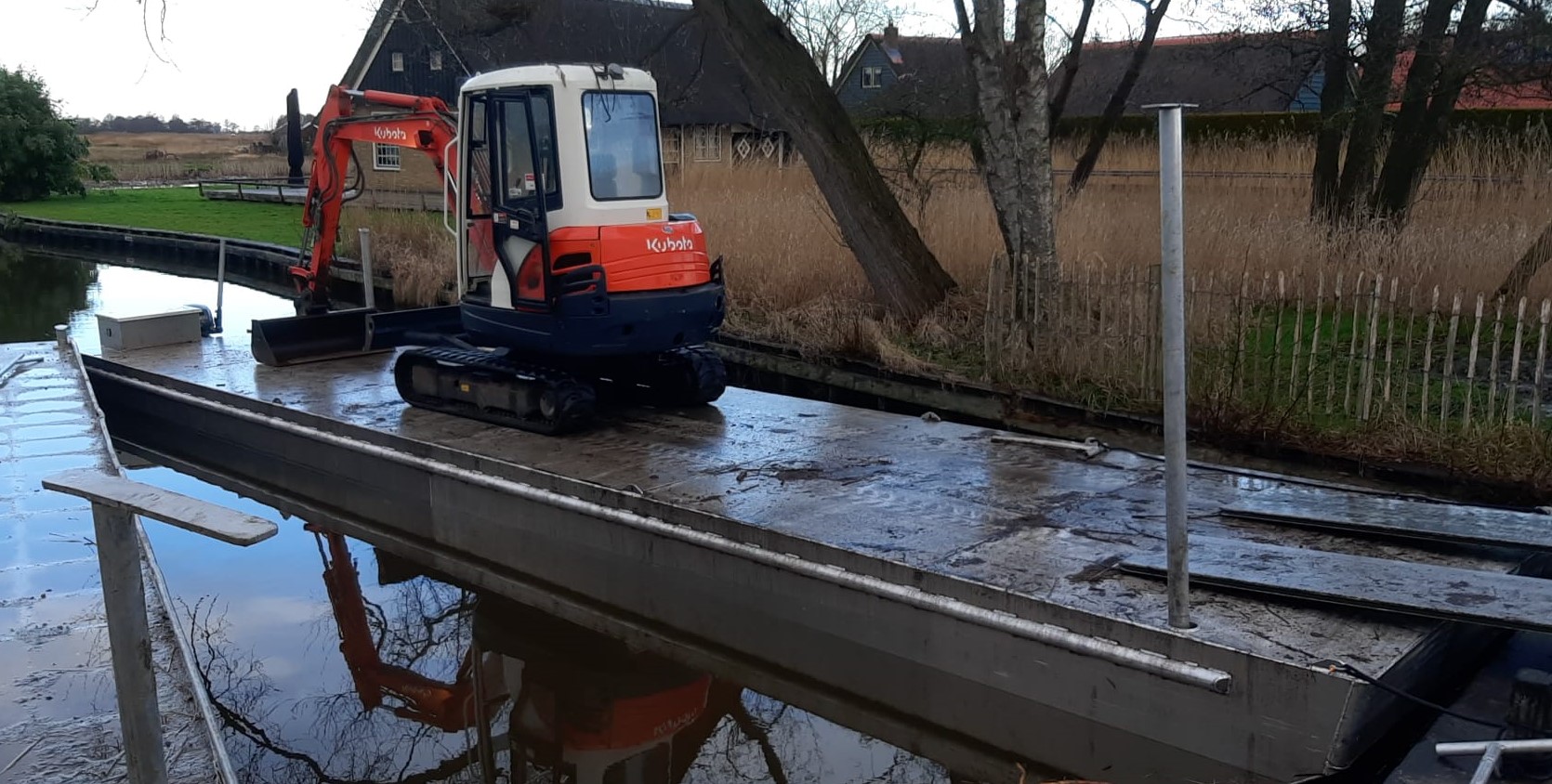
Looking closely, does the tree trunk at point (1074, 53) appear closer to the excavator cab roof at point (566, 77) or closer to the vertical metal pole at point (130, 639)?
the excavator cab roof at point (566, 77)

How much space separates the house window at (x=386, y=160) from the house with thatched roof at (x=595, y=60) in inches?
1.0

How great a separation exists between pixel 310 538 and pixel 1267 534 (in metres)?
6.32

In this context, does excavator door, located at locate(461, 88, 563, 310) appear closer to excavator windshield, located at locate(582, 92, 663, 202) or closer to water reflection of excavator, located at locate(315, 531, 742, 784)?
excavator windshield, located at locate(582, 92, 663, 202)

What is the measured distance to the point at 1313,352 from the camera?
812 centimetres

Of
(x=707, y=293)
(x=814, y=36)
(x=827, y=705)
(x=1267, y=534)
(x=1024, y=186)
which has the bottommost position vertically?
(x=827, y=705)

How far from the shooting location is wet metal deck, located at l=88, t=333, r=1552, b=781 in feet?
15.1

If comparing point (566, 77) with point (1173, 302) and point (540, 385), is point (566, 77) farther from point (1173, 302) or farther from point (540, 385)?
point (1173, 302)

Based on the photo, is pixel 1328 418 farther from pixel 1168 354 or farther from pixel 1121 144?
pixel 1121 144

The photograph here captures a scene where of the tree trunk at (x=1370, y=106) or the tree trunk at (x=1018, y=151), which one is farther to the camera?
the tree trunk at (x=1370, y=106)

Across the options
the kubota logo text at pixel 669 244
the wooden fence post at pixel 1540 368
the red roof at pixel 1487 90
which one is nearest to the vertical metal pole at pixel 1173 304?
the wooden fence post at pixel 1540 368

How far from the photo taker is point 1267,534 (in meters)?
5.83

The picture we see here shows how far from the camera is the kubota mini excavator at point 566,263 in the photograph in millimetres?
7867

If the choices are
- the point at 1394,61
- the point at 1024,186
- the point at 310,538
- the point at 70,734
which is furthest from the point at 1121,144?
the point at 70,734

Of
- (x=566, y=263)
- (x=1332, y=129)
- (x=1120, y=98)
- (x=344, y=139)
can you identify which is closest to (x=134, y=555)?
(x=566, y=263)
